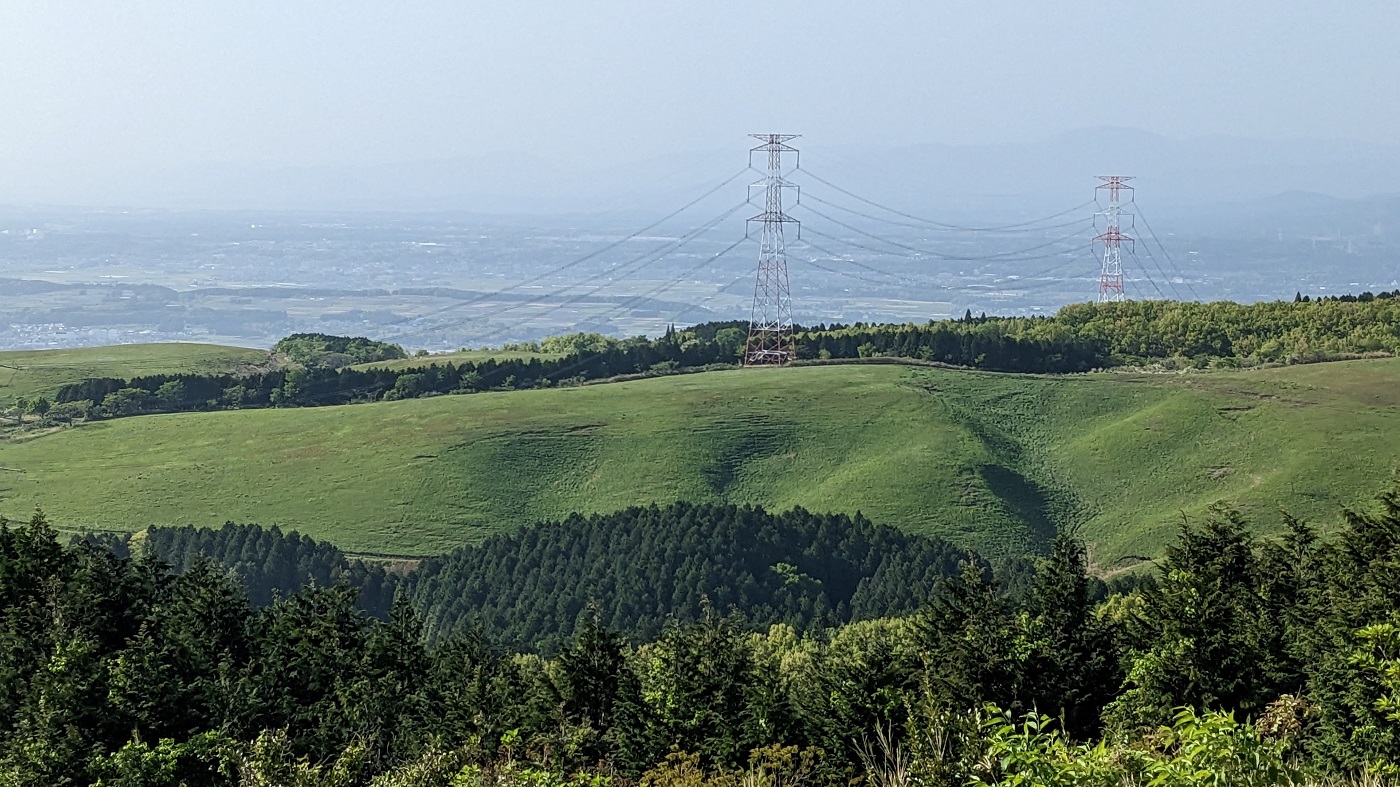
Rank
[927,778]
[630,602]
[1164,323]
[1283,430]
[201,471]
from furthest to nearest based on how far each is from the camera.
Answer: [1164,323] → [201,471] → [1283,430] → [630,602] → [927,778]

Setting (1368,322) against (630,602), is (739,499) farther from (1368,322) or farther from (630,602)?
(1368,322)

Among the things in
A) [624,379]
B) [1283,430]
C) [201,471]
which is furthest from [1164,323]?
[201,471]

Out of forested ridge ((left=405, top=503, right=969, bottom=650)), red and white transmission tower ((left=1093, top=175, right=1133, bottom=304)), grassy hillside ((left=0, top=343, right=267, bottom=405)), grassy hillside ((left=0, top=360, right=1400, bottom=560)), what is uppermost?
red and white transmission tower ((left=1093, top=175, right=1133, bottom=304))

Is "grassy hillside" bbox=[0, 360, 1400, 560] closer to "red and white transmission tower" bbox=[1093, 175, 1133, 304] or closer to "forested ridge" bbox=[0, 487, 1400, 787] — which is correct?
"red and white transmission tower" bbox=[1093, 175, 1133, 304]

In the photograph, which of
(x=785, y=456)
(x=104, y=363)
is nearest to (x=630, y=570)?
(x=785, y=456)

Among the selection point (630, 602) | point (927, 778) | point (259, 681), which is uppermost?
point (927, 778)

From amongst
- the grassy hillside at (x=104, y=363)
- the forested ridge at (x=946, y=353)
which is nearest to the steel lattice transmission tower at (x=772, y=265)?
the forested ridge at (x=946, y=353)

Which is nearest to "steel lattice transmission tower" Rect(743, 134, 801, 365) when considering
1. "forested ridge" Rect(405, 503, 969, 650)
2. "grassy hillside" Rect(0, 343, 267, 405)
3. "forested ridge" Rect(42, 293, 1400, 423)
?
"forested ridge" Rect(42, 293, 1400, 423)
